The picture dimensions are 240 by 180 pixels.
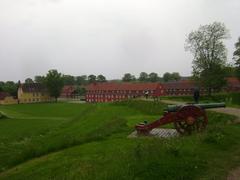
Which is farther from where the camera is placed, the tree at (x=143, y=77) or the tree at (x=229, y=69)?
the tree at (x=143, y=77)

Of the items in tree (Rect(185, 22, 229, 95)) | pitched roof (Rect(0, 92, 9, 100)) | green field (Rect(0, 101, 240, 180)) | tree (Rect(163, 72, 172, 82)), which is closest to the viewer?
green field (Rect(0, 101, 240, 180))

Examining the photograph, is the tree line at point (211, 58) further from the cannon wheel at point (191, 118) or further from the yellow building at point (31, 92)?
the yellow building at point (31, 92)

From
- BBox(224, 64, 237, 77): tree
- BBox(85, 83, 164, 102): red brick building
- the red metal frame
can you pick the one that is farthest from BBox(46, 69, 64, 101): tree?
the red metal frame

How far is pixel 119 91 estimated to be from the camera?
354ft

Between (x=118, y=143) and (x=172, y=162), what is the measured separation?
471 centimetres

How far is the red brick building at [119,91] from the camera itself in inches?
3981

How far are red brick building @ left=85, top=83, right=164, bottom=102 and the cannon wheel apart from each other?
266 ft

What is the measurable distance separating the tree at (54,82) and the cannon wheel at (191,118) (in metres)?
103

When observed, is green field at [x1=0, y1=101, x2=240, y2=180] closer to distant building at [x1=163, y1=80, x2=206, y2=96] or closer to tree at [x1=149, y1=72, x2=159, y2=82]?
distant building at [x1=163, y1=80, x2=206, y2=96]

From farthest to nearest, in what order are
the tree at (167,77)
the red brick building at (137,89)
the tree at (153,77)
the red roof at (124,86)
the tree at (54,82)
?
the tree at (153,77)
the tree at (167,77)
the tree at (54,82)
the red roof at (124,86)
the red brick building at (137,89)

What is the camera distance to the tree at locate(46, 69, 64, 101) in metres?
116

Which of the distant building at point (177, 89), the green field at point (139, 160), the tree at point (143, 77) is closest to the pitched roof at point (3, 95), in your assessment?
the distant building at point (177, 89)

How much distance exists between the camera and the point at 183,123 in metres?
15.7

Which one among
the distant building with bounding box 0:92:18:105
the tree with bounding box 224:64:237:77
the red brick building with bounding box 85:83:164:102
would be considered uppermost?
the tree with bounding box 224:64:237:77
